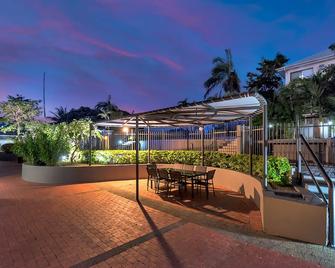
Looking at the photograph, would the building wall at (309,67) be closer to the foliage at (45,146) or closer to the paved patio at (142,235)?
the paved patio at (142,235)

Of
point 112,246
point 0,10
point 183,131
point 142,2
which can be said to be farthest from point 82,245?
point 0,10

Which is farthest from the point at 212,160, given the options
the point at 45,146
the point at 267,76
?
Result: the point at 267,76

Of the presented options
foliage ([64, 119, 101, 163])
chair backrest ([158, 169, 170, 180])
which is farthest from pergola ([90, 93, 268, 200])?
foliage ([64, 119, 101, 163])

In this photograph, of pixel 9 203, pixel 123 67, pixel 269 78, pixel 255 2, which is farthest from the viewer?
pixel 123 67

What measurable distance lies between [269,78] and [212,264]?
22.2 m

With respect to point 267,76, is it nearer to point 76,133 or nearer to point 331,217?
point 76,133

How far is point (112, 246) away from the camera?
4.20 metres

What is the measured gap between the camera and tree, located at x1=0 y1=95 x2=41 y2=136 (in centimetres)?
1891

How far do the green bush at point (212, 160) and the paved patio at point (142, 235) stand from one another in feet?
3.62

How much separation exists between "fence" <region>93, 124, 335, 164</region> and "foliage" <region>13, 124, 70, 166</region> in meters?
2.70

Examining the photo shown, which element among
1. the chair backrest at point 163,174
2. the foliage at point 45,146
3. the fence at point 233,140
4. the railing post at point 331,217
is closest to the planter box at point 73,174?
the foliage at point 45,146

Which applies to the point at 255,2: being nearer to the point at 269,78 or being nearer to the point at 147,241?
the point at 269,78

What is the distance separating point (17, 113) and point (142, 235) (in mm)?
18685

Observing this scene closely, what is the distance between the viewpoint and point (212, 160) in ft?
34.3
